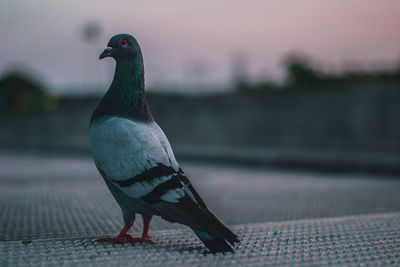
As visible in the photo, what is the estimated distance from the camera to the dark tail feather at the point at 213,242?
8.25ft

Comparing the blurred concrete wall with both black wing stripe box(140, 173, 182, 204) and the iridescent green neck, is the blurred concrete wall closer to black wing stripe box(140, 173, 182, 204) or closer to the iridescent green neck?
the iridescent green neck

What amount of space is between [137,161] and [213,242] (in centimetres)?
61

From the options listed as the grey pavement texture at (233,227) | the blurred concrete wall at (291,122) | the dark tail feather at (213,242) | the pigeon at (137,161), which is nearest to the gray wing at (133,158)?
the pigeon at (137,161)

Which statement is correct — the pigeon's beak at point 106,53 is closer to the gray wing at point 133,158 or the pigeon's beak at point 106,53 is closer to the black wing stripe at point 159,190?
the gray wing at point 133,158

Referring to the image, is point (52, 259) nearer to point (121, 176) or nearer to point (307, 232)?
point (121, 176)

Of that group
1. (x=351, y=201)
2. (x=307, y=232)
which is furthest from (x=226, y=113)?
(x=307, y=232)

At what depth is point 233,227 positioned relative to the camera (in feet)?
11.9

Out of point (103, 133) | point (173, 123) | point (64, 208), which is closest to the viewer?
point (103, 133)

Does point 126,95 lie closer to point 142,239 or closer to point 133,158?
point 133,158

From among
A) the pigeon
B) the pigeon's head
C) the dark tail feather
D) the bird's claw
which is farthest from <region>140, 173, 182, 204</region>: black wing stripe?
the pigeon's head

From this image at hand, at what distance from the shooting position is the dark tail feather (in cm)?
251

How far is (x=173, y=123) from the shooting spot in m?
18.5

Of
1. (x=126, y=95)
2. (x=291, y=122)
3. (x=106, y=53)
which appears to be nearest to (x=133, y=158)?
(x=126, y=95)

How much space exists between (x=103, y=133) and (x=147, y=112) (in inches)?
12.7
